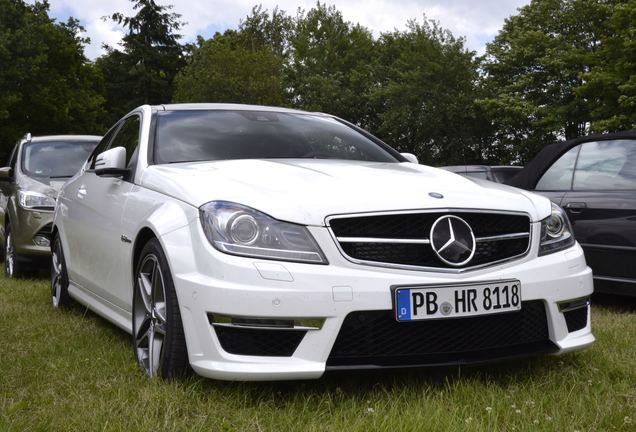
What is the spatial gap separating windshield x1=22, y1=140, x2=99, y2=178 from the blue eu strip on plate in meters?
6.58

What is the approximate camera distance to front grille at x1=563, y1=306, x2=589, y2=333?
3631 mm

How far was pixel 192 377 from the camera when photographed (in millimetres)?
3434

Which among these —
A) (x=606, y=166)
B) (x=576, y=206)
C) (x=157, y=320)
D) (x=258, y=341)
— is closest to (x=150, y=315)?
(x=157, y=320)

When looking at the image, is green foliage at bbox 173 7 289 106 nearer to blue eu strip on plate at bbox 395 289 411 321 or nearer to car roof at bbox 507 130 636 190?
car roof at bbox 507 130 636 190

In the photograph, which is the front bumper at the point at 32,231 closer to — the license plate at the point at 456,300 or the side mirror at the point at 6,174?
the side mirror at the point at 6,174

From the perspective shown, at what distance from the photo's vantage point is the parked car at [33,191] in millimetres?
8242

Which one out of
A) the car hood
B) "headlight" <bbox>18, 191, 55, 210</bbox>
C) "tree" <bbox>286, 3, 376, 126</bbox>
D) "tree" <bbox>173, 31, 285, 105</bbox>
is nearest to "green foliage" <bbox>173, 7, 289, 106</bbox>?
"tree" <bbox>173, 31, 285, 105</bbox>

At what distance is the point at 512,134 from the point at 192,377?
34014 millimetres

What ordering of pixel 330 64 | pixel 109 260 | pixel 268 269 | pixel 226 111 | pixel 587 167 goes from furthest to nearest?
pixel 330 64
pixel 587 167
pixel 226 111
pixel 109 260
pixel 268 269

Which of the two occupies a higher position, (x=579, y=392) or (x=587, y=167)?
(x=587, y=167)

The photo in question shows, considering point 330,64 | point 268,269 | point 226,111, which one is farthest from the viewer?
point 330,64

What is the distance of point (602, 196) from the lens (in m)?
5.75

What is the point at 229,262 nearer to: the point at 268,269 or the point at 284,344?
the point at 268,269

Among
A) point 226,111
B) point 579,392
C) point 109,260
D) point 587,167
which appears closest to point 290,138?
point 226,111
